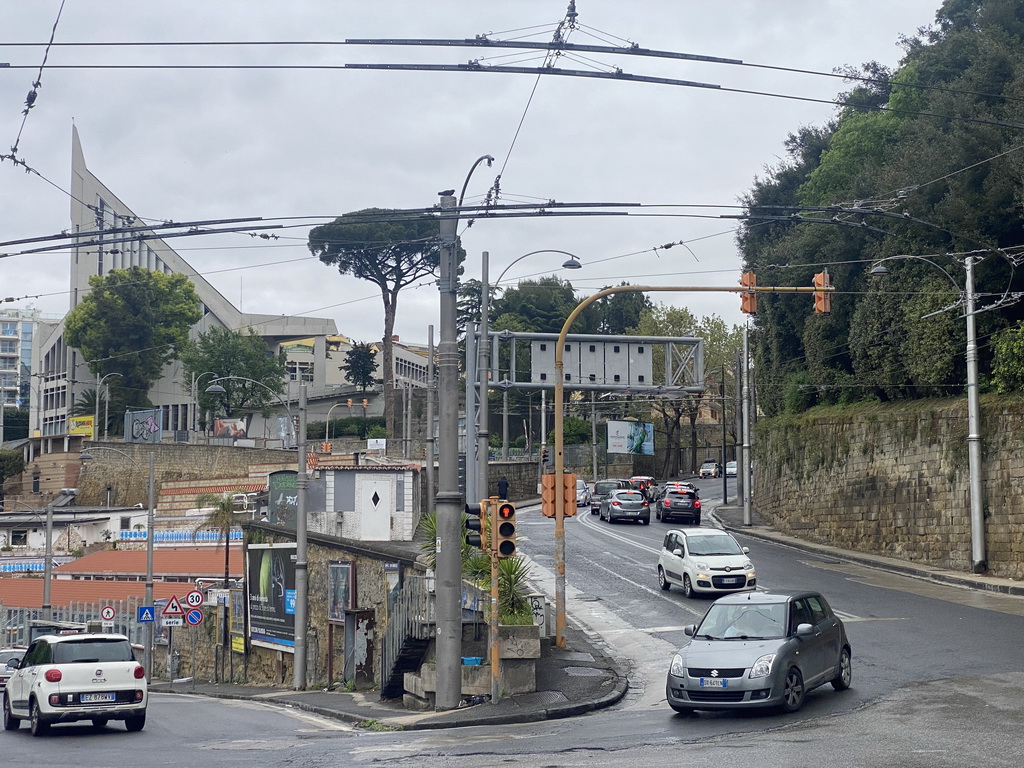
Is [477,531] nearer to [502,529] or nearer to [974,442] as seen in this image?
[502,529]

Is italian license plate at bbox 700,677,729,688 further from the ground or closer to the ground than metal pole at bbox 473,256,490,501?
closer to the ground

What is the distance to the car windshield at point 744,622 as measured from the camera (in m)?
15.0

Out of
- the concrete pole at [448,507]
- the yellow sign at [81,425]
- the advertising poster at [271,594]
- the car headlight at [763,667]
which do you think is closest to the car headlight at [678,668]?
the car headlight at [763,667]

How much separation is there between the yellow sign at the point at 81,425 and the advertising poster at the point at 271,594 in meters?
50.2

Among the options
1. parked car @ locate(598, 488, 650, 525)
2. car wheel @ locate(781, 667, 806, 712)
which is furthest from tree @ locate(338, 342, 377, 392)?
car wheel @ locate(781, 667, 806, 712)

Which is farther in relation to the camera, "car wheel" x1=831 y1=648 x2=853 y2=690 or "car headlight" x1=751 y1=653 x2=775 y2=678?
"car wheel" x1=831 y1=648 x2=853 y2=690

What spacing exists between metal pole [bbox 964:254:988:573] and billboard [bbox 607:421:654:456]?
→ 48444 millimetres

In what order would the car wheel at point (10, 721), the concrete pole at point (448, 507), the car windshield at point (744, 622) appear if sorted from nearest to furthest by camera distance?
the car windshield at point (744, 622), the concrete pole at point (448, 507), the car wheel at point (10, 721)

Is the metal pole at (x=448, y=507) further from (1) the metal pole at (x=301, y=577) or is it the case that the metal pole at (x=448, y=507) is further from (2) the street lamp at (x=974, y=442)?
(2) the street lamp at (x=974, y=442)

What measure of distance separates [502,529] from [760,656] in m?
4.89

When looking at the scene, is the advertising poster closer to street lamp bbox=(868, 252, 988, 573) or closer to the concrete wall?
street lamp bbox=(868, 252, 988, 573)

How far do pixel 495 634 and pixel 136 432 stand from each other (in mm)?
67193

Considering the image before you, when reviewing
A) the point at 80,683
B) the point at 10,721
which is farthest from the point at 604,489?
the point at 80,683

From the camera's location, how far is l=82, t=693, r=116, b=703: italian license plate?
16938 millimetres
